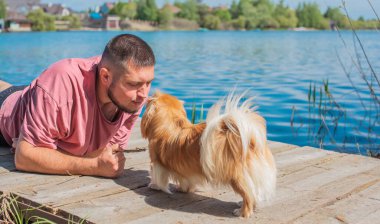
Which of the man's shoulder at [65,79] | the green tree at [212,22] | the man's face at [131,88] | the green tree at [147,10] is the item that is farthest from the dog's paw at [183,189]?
the green tree at [147,10]

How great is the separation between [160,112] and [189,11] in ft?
382

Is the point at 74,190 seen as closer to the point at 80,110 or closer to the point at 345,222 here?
the point at 80,110

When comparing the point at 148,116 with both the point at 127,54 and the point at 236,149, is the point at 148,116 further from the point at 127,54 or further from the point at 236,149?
the point at 236,149

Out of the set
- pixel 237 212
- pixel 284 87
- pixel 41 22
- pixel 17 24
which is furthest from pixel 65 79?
pixel 17 24

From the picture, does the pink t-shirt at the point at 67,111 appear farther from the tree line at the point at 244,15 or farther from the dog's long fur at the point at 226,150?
the tree line at the point at 244,15

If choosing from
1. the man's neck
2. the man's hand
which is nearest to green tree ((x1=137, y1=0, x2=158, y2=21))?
the man's neck

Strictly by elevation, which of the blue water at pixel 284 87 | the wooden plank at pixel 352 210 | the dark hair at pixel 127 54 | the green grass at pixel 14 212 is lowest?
the blue water at pixel 284 87

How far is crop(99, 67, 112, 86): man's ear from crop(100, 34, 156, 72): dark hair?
0.06m

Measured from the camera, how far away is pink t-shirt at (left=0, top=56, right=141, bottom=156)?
349cm

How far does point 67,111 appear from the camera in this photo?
3.53 m

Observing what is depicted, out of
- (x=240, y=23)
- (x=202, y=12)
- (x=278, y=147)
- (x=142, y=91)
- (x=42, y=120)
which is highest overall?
(x=202, y=12)

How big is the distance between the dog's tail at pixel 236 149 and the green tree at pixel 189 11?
373 feet

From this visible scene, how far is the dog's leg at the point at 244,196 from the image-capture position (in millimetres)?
2770

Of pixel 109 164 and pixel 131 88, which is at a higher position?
pixel 131 88
